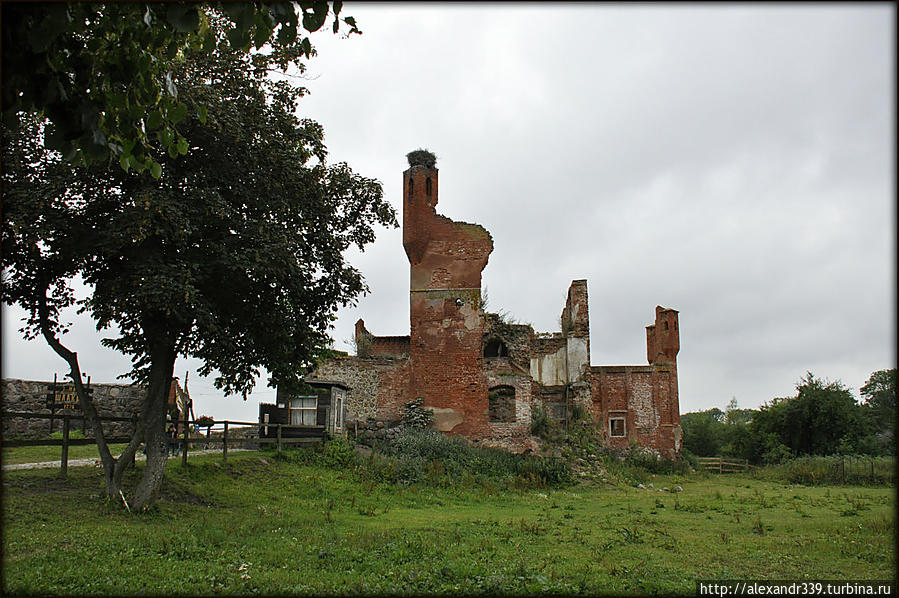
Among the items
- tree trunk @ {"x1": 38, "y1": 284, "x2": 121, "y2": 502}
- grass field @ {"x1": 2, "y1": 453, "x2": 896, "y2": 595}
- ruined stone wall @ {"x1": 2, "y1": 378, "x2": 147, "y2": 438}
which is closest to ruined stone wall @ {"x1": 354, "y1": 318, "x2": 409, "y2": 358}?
ruined stone wall @ {"x1": 2, "y1": 378, "x2": 147, "y2": 438}

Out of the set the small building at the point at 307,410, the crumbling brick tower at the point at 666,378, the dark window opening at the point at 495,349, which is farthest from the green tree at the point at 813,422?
the small building at the point at 307,410

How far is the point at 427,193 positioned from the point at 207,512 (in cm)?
1945

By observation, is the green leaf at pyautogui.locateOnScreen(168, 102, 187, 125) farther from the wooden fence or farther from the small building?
the wooden fence

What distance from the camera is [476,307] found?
27797 millimetres

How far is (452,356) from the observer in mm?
27438

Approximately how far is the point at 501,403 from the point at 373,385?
5670 millimetres

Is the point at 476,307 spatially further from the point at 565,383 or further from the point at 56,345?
the point at 56,345

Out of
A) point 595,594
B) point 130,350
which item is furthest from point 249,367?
point 595,594

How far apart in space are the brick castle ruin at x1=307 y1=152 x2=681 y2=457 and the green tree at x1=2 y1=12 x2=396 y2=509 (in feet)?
37.9

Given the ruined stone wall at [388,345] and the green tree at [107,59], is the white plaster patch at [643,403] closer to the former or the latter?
the ruined stone wall at [388,345]

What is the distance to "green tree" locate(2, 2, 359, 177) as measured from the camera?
4387 millimetres

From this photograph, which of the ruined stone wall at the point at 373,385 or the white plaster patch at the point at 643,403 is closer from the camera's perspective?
the ruined stone wall at the point at 373,385

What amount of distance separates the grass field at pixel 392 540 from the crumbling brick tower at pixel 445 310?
983 centimetres

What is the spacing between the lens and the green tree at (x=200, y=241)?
11555 millimetres
